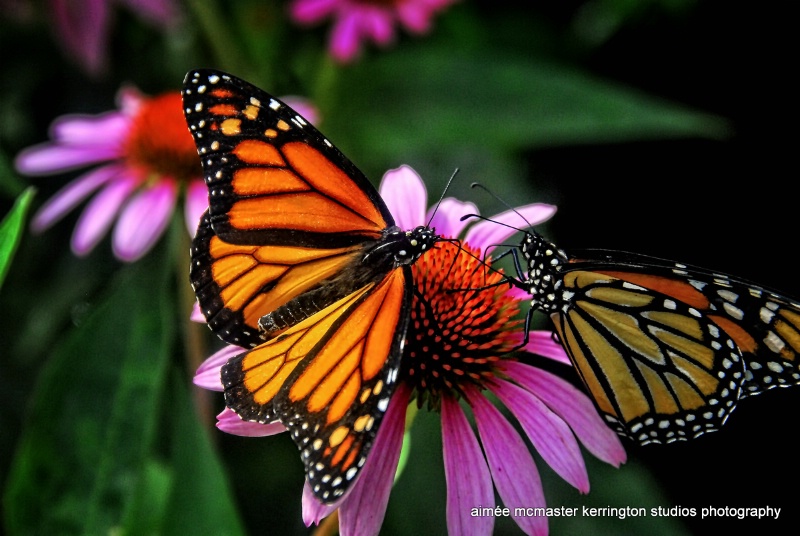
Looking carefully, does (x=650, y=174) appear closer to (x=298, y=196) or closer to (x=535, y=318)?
(x=535, y=318)

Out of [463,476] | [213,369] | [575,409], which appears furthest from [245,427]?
[575,409]

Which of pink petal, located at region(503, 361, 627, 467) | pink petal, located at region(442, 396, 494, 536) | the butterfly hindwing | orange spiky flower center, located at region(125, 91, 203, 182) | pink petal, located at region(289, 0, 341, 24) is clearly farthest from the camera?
pink petal, located at region(289, 0, 341, 24)

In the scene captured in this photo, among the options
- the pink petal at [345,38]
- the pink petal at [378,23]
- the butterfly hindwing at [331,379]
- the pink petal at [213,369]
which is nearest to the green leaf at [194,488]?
the pink petal at [213,369]

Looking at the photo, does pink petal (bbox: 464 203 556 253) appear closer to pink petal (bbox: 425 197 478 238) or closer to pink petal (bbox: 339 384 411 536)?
pink petal (bbox: 425 197 478 238)

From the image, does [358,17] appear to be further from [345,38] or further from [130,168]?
[130,168]

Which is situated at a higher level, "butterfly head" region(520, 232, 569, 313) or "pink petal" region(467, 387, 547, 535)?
"butterfly head" region(520, 232, 569, 313)

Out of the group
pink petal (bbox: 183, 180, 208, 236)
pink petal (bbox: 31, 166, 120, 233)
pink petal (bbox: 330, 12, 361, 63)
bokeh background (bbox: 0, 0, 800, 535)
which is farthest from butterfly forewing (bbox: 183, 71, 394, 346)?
pink petal (bbox: 330, 12, 361, 63)

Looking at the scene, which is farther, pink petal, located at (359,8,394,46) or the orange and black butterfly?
pink petal, located at (359,8,394,46)
